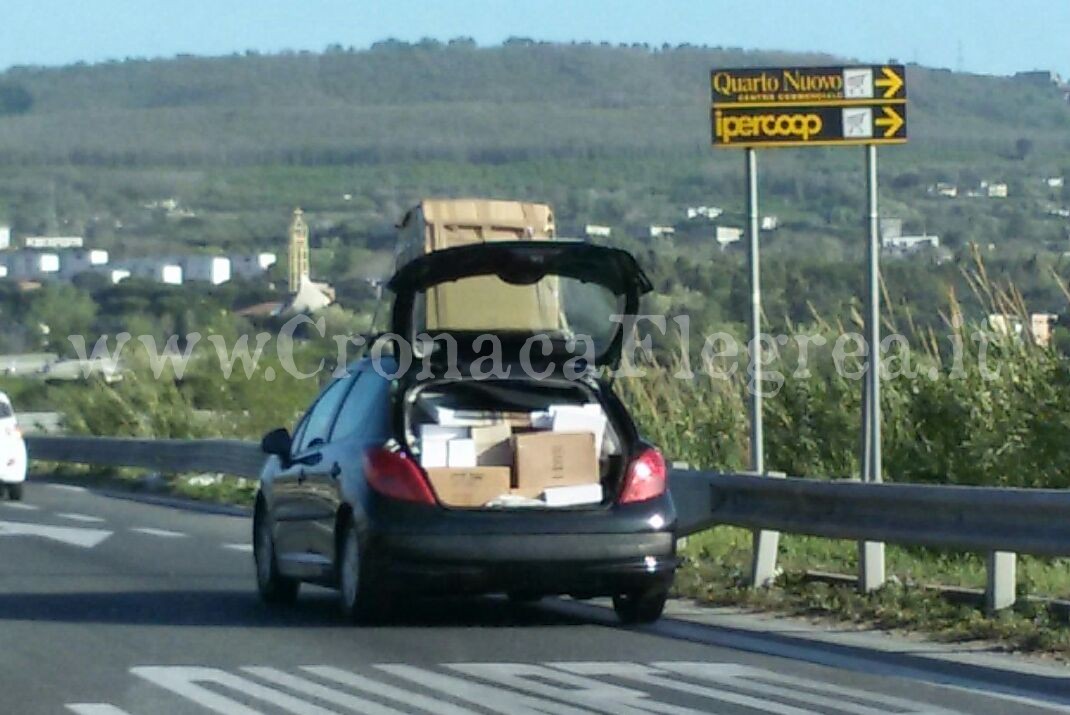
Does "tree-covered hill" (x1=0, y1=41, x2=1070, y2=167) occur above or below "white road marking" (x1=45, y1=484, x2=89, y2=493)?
above

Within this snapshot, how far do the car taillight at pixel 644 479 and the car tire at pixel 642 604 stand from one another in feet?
1.54

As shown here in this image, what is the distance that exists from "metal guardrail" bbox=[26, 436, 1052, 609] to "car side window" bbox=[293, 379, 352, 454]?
2.18m

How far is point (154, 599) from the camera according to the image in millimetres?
13625

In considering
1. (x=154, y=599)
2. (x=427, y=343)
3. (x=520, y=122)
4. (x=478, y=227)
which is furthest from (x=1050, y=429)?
(x=520, y=122)

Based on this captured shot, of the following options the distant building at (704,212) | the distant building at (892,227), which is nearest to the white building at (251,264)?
the distant building at (704,212)

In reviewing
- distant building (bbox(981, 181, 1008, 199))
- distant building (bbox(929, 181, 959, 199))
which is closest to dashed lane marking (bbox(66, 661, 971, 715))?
distant building (bbox(981, 181, 1008, 199))

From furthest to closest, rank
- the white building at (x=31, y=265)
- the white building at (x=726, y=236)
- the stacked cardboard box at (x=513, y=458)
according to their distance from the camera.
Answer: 1. the white building at (x=31, y=265)
2. the white building at (x=726, y=236)
3. the stacked cardboard box at (x=513, y=458)

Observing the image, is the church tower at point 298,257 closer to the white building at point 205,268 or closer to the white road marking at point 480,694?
the white building at point 205,268

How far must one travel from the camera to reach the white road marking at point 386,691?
9219 mm

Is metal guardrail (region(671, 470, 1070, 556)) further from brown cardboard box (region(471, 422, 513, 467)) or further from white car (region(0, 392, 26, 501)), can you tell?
white car (region(0, 392, 26, 501))

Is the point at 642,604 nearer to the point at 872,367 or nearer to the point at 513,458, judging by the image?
the point at 513,458

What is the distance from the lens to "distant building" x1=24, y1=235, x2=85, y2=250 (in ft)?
342

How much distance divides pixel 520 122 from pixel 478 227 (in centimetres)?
10597

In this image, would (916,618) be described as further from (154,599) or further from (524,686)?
(154,599)
